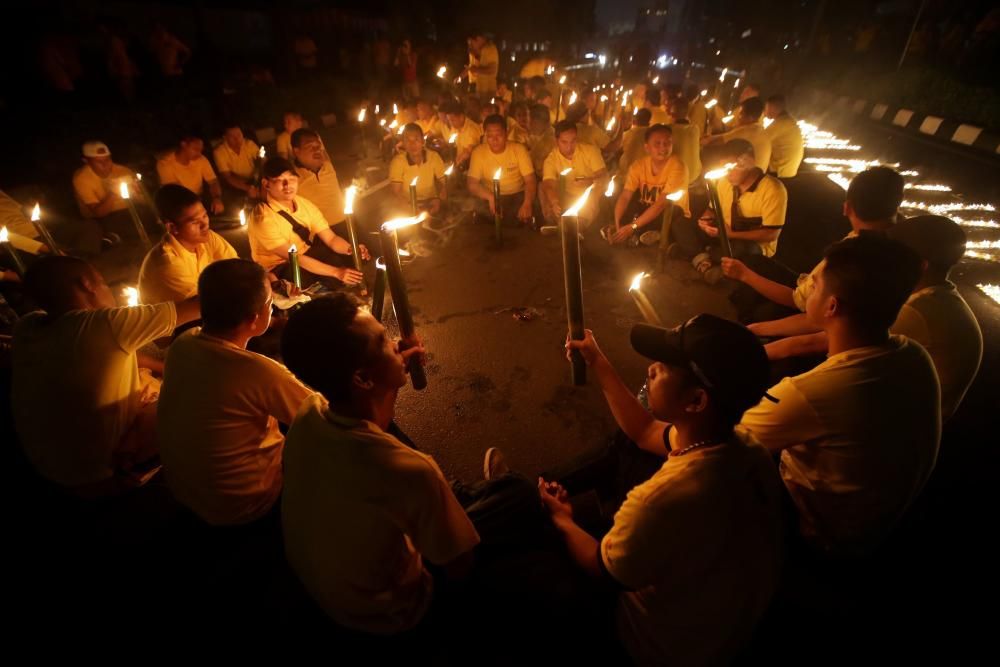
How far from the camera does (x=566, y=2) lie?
123ft

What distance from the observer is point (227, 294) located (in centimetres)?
252

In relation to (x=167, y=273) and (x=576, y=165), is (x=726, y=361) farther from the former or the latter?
(x=576, y=165)

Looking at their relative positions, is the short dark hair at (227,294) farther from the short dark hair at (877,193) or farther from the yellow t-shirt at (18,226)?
the yellow t-shirt at (18,226)

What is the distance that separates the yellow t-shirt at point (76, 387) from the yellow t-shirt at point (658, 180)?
6.78 metres

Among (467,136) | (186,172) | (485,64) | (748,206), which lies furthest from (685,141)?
(485,64)

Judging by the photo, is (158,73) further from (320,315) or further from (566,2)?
(566,2)

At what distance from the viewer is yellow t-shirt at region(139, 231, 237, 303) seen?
162 inches

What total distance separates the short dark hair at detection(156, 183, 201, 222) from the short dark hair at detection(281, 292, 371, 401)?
10.00 ft

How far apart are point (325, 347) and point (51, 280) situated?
2.17 metres

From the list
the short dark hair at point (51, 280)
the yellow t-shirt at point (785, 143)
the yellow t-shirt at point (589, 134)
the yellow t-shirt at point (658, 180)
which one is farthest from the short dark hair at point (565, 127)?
the short dark hair at point (51, 280)

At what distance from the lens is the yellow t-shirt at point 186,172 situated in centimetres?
847

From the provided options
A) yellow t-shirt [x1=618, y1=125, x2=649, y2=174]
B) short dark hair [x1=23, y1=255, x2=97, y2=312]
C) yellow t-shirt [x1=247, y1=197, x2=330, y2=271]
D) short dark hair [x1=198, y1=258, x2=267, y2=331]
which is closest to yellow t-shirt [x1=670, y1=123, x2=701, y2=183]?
yellow t-shirt [x1=618, y1=125, x2=649, y2=174]

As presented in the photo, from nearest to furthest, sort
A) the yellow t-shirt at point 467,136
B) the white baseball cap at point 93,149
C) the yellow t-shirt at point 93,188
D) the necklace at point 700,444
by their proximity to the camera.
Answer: the necklace at point 700,444, the white baseball cap at point 93,149, the yellow t-shirt at point 93,188, the yellow t-shirt at point 467,136

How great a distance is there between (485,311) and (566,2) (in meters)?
41.0
